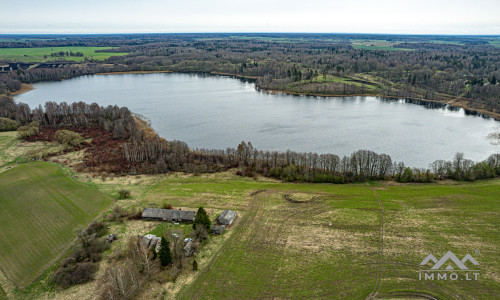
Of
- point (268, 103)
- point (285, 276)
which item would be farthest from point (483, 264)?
point (268, 103)

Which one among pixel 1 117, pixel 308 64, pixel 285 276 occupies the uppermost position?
pixel 308 64

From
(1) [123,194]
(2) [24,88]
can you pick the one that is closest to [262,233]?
(1) [123,194]

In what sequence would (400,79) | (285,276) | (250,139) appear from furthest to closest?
1. (400,79)
2. (250,139)
3. (285,276)

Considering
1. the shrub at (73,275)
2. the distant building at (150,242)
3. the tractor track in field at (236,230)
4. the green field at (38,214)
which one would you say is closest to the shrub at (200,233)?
the tractor track in field at (236,230)

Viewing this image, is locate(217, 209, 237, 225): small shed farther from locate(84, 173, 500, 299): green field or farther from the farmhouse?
the farmhouse

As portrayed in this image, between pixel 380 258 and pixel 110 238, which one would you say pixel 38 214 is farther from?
pixel 380 258

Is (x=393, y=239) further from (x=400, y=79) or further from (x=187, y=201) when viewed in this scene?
(x=400, y=79)
